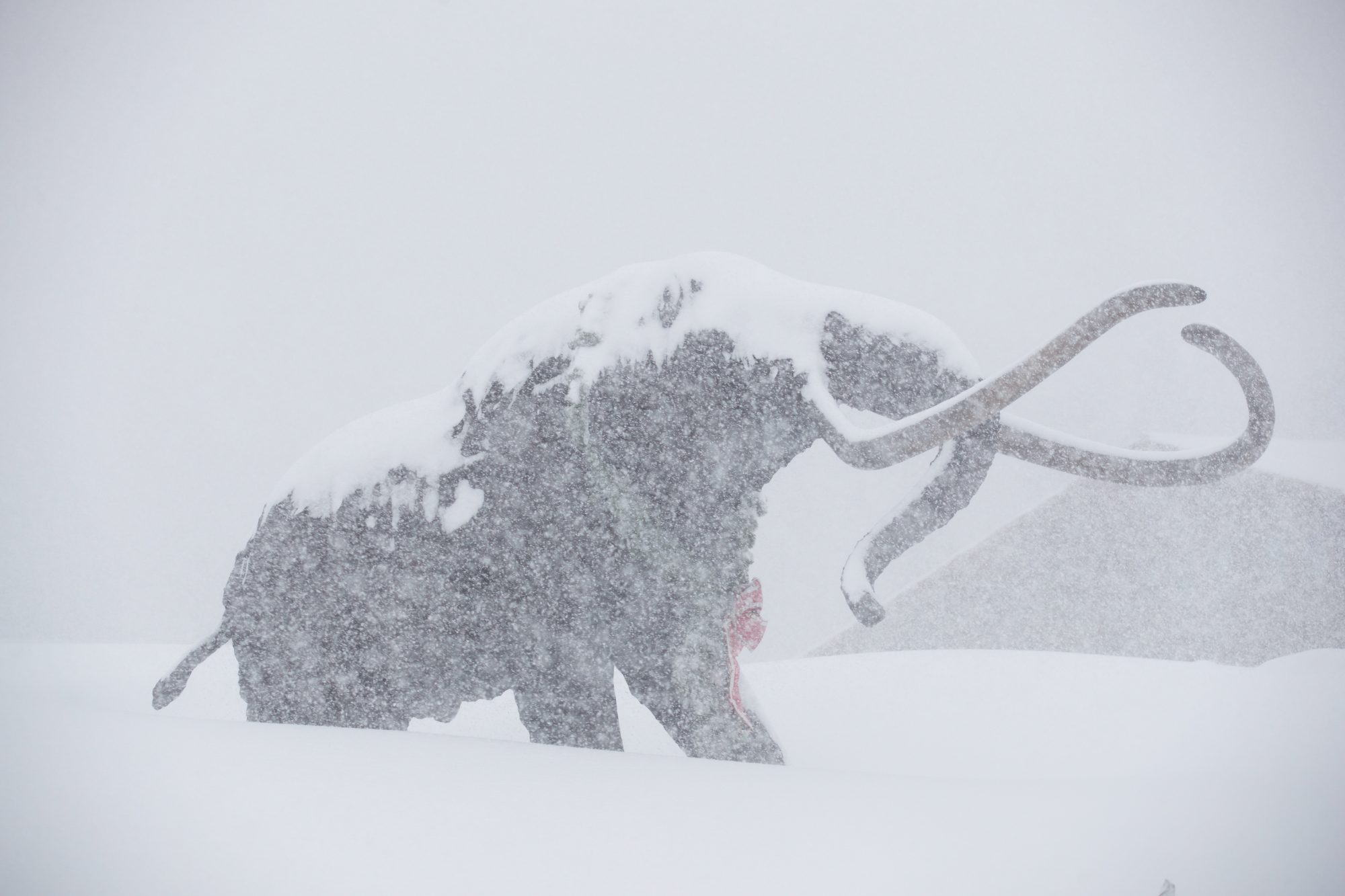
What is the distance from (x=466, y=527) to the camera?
1.43 metres

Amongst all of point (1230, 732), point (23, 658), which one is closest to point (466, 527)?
point (1230, 732)

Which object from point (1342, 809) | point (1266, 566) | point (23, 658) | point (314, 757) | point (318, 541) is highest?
point (318, 541)

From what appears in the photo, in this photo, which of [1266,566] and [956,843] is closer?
[956,843]

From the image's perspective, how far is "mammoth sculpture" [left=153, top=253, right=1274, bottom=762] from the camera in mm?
1399

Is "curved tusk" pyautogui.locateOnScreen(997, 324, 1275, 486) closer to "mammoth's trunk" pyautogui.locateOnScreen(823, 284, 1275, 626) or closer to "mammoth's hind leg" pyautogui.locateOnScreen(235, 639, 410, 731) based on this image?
"mammoth's trunk" pyautogui.locateOnScreen(823, 284, 1275, 626)

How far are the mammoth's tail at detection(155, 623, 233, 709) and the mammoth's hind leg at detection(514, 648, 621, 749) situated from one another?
53 cm

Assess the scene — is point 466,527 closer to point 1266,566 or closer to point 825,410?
point 825,410

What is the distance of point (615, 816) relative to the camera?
3.39ft

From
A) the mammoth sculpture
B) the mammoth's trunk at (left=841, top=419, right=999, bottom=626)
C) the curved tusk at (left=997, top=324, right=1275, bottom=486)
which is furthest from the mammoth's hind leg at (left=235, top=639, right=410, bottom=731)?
the curved tusk at (left=997, top=324, right=1275, bottom=486)

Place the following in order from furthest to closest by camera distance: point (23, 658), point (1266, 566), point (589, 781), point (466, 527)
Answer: point (1266, 566) < point (23, 658) < point (466, 527) < point (589, 781)

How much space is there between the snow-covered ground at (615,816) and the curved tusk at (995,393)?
0.43 meters

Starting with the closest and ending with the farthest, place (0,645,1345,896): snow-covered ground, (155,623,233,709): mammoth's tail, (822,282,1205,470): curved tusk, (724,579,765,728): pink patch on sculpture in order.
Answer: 1. (0,645,1345,896): snow-covered ground
2. (822,282,1205,470): curved tusk
3. (724,579,765,728): pink patch on sculpture
4. (155,623,233,709): mammoth's tail

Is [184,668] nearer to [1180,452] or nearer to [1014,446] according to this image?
[1014,446]

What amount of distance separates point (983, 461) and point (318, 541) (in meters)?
1.03
